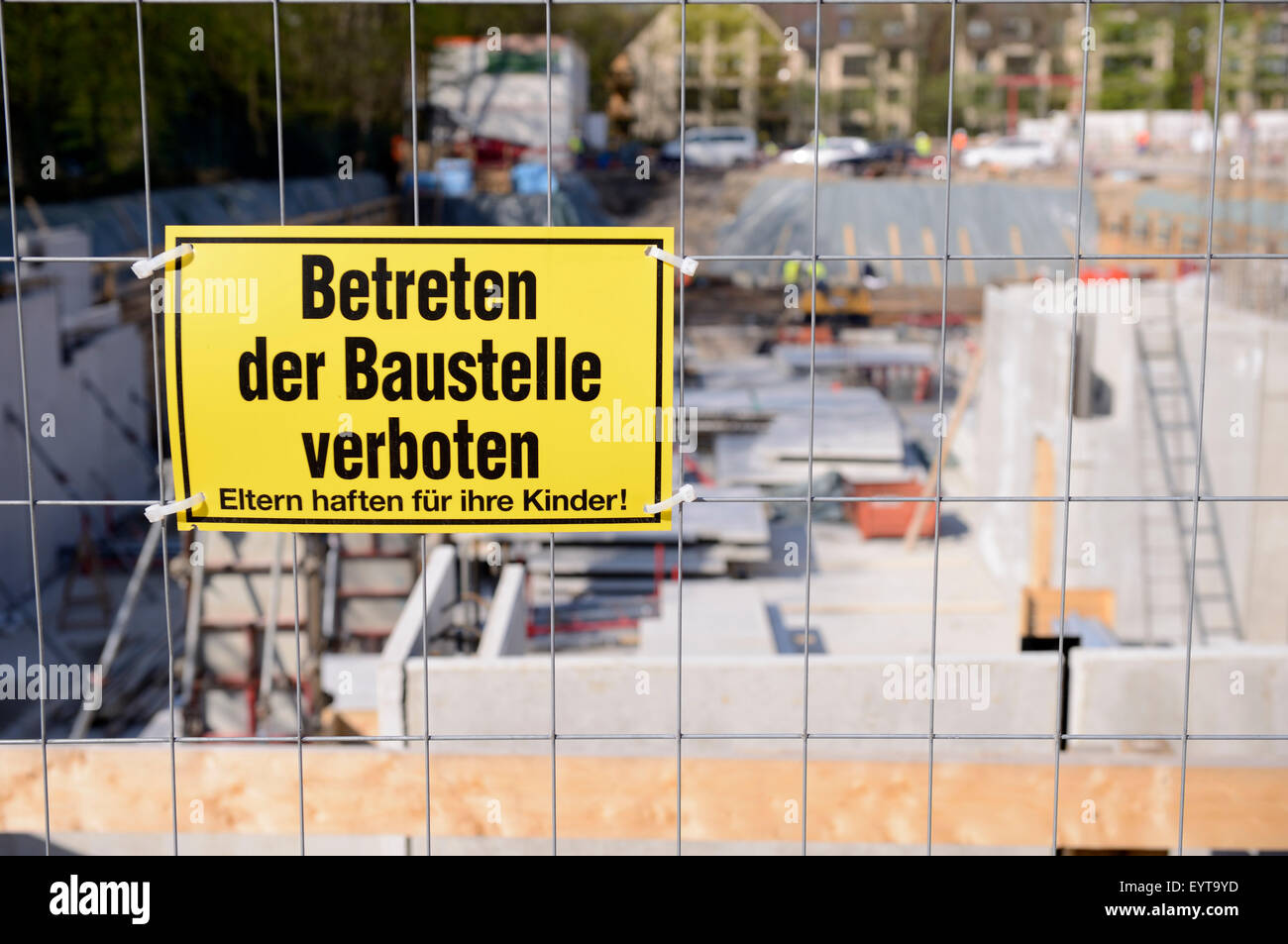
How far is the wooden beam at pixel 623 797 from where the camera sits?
8172 millimetres

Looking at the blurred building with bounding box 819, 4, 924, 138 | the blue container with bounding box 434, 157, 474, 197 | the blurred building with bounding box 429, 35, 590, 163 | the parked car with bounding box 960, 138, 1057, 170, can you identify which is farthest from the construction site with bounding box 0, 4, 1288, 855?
the blurred building with bounding box 819, 4, 924, 138

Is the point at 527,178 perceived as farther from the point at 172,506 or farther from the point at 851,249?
the point at 172,506

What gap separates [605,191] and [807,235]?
20.7 metres

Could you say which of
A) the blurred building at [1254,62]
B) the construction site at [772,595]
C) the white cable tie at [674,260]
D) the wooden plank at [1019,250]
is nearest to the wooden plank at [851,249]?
the construction site at [772,595]

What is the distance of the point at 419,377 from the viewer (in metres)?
7.17

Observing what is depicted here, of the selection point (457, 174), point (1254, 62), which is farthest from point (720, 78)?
point (1254, 62)

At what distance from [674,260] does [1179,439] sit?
52.2ft

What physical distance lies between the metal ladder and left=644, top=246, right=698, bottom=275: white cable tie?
15.2 m

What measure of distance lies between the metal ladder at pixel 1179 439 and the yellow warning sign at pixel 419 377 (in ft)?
49.3

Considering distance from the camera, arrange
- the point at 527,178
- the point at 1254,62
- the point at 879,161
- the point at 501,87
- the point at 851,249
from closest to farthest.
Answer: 1. the point at 851,249
2. the point at 527,178
3. the point at 501,87
4. the point at 879,161
5. the point at 1254,62
